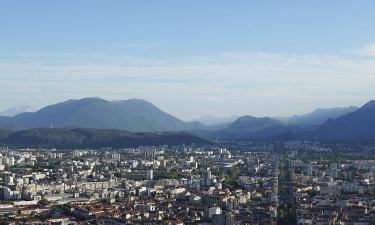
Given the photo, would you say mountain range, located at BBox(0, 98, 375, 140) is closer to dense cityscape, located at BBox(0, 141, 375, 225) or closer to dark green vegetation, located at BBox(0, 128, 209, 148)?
dark green vegetation, located at BBox(0, 128, 209, 148)

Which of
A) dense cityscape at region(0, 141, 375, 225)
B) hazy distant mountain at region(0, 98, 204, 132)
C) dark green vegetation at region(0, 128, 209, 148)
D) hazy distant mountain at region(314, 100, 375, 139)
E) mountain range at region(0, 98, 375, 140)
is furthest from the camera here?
hazy distant mountain at region(0, 98, 204, 132)

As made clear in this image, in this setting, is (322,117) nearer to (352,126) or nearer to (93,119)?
(93,119)

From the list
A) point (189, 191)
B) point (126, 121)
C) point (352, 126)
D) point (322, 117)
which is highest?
point (322, 117)

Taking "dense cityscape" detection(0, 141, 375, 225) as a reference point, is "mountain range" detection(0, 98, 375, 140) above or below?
above

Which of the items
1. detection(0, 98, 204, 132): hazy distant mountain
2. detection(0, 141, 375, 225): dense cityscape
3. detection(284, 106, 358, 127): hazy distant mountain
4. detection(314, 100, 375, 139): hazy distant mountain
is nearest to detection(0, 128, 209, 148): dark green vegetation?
detection(314, 100, 375, 139): hazy distant mountain

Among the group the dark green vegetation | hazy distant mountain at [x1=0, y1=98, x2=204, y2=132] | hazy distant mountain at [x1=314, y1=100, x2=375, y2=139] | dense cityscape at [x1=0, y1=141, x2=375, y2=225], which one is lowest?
dense cityscape at [x1=0, y1=141, x2=375, y2=225]

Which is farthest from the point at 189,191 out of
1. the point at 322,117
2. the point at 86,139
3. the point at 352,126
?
the point at 322,117
